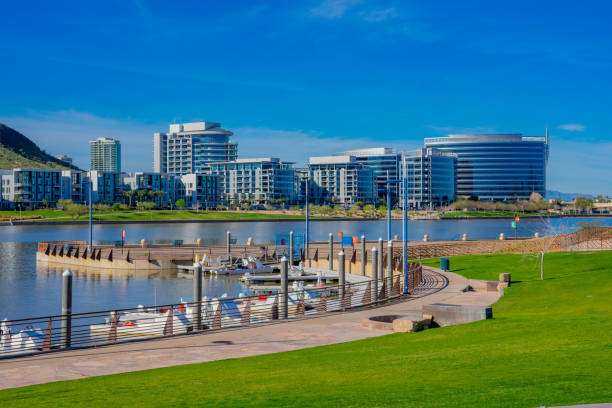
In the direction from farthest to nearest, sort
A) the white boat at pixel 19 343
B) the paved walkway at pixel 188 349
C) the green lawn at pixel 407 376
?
the white boat at pixel 19 343 < the paved walkway at pixel 188 349 < the green lawn at pixel 407 376

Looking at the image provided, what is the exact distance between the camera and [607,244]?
200 ft

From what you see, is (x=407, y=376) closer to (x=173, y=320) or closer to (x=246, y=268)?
(x=173, y=320)

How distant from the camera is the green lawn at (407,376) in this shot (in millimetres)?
11180

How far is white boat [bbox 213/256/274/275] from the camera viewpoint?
64656 mm

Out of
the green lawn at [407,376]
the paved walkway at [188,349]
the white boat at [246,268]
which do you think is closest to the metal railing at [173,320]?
the paved walkway at [188,349]

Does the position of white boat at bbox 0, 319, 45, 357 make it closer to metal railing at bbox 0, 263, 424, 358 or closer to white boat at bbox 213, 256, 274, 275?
metal railing at bbox 0, 263, 424, 358

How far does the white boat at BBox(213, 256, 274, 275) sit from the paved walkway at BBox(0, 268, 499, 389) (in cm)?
3800

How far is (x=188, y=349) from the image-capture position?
19.8 meters

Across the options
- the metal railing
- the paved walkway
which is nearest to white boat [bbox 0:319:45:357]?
the metal railing

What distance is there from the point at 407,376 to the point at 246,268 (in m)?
52.8

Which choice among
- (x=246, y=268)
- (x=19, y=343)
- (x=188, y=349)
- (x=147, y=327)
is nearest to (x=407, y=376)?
(x=188, y=349)

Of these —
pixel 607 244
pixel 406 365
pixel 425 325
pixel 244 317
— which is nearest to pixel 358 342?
pixel 425 325

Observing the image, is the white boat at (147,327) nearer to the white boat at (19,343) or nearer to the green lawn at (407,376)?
the white boat at (19,343)

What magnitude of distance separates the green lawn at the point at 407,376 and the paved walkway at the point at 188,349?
1.22m
